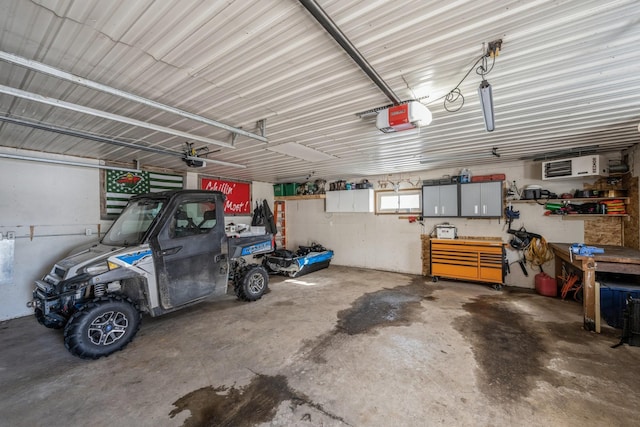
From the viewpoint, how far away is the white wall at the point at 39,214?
12.4 ft

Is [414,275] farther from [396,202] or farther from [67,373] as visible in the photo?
[67,373]

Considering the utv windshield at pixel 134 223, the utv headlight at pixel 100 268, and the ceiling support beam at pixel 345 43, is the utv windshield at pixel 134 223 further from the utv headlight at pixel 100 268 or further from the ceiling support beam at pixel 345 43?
the ceiling support beam at pixel 345 43

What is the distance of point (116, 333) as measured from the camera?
2.79m

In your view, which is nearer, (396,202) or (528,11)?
(528,11)

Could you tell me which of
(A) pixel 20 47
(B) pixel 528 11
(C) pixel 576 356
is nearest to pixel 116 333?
(A) pixel 20 47

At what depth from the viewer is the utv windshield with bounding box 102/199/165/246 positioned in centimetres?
337

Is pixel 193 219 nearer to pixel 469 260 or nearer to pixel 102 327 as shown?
pixel 102 327

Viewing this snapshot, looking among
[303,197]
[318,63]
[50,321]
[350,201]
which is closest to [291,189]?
[303,197]

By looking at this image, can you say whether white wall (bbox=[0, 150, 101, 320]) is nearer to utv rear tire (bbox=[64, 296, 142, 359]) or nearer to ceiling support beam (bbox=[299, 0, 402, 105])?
utv rear tire (bbox=[64, 296, 142, 359])

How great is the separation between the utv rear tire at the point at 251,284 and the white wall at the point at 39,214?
289 cm

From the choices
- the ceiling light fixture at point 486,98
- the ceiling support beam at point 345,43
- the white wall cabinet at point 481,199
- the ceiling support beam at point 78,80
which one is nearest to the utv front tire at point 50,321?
the ceiling support beam at point 78,80

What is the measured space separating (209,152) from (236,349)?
3.20 meters

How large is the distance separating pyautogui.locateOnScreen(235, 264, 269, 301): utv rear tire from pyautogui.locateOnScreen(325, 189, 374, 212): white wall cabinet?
330 cm

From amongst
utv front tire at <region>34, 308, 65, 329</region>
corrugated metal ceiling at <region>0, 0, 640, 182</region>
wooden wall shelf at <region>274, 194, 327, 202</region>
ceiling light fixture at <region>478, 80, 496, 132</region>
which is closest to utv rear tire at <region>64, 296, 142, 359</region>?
utv front tire at <region>34, 308, 65, 329</region>
